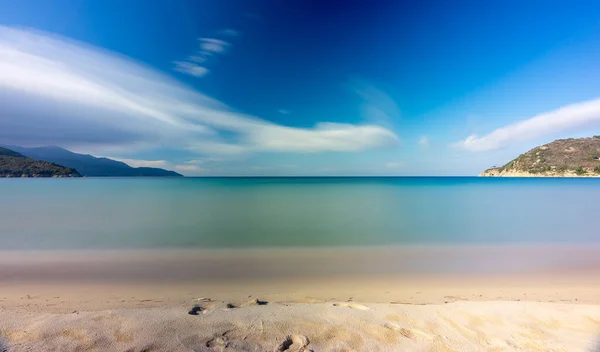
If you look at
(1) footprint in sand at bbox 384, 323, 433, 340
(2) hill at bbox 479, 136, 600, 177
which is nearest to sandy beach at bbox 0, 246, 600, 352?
(1) footprint in sand at bbox 384, 323, 433, 340

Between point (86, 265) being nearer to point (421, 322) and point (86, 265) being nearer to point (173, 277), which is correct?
point (173, 277)

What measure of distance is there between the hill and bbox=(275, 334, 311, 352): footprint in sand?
4894 inches

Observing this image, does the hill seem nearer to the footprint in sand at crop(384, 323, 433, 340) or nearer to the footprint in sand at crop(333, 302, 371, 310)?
the footprint in sand at crop(333, 302, 371, 310)

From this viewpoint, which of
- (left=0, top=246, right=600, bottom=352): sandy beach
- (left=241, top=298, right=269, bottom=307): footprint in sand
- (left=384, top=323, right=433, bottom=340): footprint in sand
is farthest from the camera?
(left=241, top=298, right=269, bottom=307): footprint in sand

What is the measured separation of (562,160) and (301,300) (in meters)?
138

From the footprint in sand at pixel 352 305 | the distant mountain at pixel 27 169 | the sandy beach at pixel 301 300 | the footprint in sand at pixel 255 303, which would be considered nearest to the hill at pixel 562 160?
the sandy beach at pixel 301 300

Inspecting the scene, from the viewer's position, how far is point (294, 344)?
3865 mm

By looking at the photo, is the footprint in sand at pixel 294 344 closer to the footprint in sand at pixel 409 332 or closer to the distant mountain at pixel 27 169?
the footprint in sand at pixel 409 332

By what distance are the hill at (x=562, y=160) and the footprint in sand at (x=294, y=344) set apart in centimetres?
12432

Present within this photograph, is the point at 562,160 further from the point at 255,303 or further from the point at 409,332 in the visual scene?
the point at 255,303

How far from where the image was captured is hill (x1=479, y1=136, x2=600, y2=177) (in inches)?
3745

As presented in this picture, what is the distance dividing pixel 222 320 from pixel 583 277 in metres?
9.25

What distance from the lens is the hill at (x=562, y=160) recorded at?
95.1 metres

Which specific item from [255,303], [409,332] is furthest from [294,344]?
[255,303]
